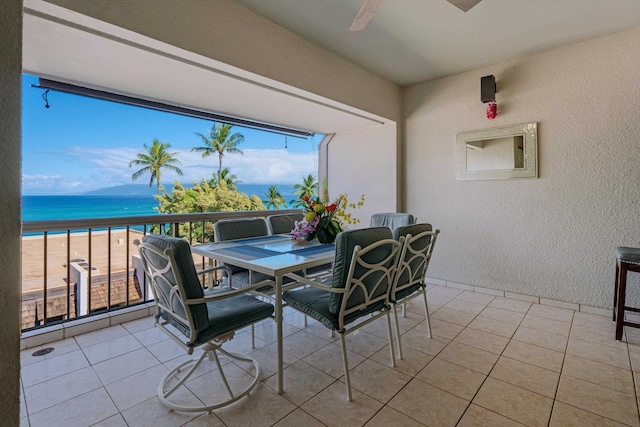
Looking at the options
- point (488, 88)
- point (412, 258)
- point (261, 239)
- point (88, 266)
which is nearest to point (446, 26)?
point (488, 88)

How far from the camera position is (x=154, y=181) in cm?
1930

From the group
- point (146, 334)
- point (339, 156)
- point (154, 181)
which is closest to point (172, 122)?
point (154, 181)

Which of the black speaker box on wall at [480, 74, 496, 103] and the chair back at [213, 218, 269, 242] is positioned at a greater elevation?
the black speaker box on wall at [480, 74, 496, 103]

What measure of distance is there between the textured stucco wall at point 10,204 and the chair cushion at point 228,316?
30.1 inches

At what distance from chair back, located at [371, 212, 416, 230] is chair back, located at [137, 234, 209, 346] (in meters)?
2.00

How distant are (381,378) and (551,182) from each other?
8.86 ft

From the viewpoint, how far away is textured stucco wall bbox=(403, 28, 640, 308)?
2.74m

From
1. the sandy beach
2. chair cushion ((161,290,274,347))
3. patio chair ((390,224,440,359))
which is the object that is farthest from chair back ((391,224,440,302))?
the sandy beach

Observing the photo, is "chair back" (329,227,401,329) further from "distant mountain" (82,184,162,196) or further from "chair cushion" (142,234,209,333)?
"distant mountain" (82,184,162,196)

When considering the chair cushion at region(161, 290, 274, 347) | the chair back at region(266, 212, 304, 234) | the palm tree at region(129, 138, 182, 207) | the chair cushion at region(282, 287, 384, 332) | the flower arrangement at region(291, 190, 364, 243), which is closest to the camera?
the chair cushion at region(161, 290, 274, 347)

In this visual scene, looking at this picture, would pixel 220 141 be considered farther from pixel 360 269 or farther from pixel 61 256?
pixel 360 269

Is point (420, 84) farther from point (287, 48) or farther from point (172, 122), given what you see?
point (172, 122)

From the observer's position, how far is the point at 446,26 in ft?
8.52

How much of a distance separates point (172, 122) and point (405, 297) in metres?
27.3
